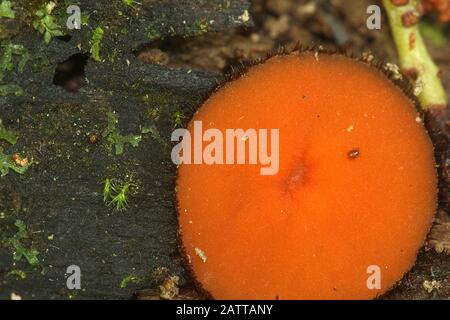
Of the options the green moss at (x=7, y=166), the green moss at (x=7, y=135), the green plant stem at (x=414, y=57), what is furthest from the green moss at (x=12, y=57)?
the green plant stem at (x=414, y=57)

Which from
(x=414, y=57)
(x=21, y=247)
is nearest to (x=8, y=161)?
(x=21, y=247)

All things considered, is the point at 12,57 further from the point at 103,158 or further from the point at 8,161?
the point at 103,158

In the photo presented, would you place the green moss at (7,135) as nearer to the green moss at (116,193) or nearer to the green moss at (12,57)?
the green moss at (12,57)

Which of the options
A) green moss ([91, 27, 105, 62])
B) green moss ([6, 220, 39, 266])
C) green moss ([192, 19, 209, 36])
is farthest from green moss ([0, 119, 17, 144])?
green moss ([192, 19, 209, 36])
